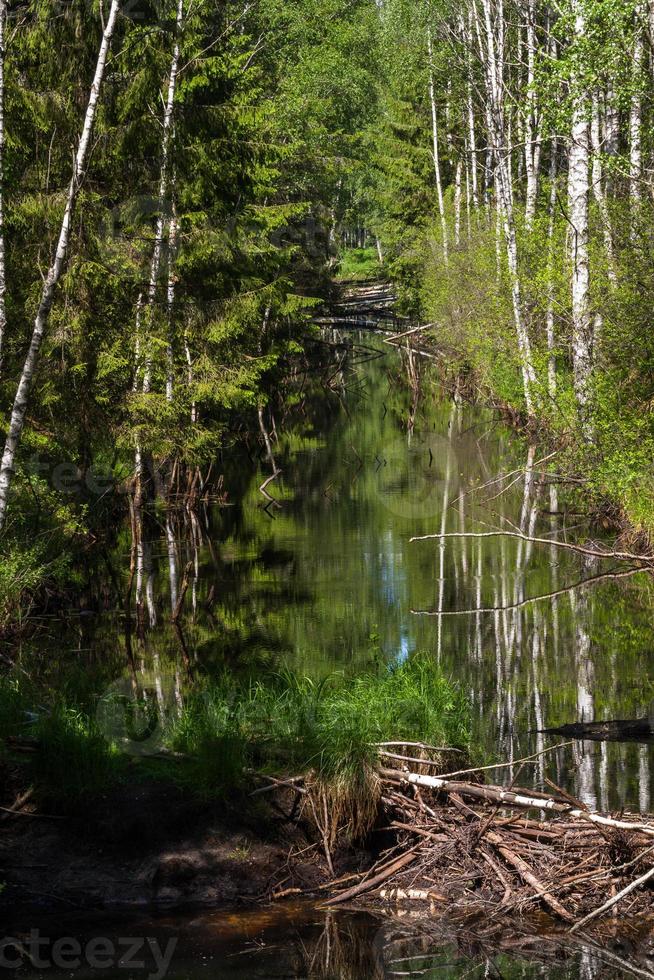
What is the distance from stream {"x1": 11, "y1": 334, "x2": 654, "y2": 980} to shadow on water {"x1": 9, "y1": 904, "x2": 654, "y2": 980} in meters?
0.01

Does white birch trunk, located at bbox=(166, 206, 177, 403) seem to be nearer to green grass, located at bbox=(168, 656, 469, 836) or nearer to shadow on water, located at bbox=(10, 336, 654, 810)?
shadow on water, located at bbox=(10, 336, 654, 810)

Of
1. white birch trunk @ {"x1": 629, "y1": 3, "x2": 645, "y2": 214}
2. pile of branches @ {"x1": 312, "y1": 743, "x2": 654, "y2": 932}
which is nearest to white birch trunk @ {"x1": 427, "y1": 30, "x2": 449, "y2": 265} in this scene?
white birch trunk @ {"x1": 629, "y1": 3, "x2": 645, "y2": 214}

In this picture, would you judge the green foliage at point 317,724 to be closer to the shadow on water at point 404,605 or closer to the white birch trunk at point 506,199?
the shadow on water at point 404,605

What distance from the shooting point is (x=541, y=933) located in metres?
6.06

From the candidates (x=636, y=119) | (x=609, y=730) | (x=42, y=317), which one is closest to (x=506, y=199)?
(x=636, y=119)

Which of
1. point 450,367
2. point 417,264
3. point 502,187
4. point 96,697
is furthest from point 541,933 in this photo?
point 417,264

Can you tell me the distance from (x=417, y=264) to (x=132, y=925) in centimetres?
3400

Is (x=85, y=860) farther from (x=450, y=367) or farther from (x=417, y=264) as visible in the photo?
(x=417, y=264)

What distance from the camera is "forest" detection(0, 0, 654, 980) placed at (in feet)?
22.1

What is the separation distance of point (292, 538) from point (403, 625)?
228 inches

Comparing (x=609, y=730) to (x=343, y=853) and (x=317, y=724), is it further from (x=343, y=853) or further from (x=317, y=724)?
(x=343, y=853)

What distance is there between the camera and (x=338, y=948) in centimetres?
603

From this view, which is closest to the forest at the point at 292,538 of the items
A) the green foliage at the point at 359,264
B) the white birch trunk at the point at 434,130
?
the white birch trunk at the point at 434,130

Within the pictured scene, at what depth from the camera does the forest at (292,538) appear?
22.1 feet
